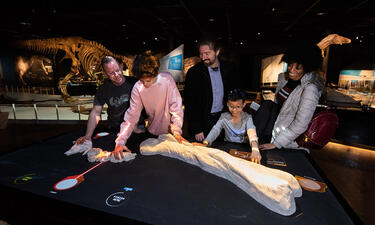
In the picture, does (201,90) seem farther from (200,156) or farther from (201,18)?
(201,18)

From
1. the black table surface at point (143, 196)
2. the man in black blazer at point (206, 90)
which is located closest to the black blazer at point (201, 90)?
the man in black blazer at point (206, 90)

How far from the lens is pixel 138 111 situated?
6.03 feet

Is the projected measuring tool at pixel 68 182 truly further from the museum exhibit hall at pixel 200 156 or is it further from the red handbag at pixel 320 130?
the red handbag at pixel 320 130

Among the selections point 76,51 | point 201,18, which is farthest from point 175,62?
point 76,51

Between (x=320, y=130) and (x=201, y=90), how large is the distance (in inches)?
47.5

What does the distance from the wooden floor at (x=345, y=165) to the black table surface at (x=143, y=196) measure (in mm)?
382

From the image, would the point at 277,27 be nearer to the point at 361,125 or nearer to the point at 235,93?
the point at 361,125

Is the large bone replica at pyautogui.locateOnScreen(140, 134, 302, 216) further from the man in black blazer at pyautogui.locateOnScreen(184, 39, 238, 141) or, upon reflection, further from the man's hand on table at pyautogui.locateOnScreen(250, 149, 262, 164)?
the man in black blazer at pyautogui.locateOnScreen(184, 39, 238, 141)

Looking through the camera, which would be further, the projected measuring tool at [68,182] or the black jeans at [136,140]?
the black jeans at [136,140]

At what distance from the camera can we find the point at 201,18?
6168 millimetres

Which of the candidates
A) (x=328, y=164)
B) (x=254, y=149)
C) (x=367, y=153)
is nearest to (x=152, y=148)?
(x=254, y=149)

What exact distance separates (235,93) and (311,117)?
0.66 meters

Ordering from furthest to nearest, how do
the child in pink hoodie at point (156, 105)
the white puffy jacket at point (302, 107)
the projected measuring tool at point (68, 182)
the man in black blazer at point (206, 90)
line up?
the man in black blazer at point (206, 90), the child in pink hoodie at point (156, 105), the white puffy jacket at point (302, 107), the projected measuring tool at point (68, 182)

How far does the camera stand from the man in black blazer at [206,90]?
7.05 feet
